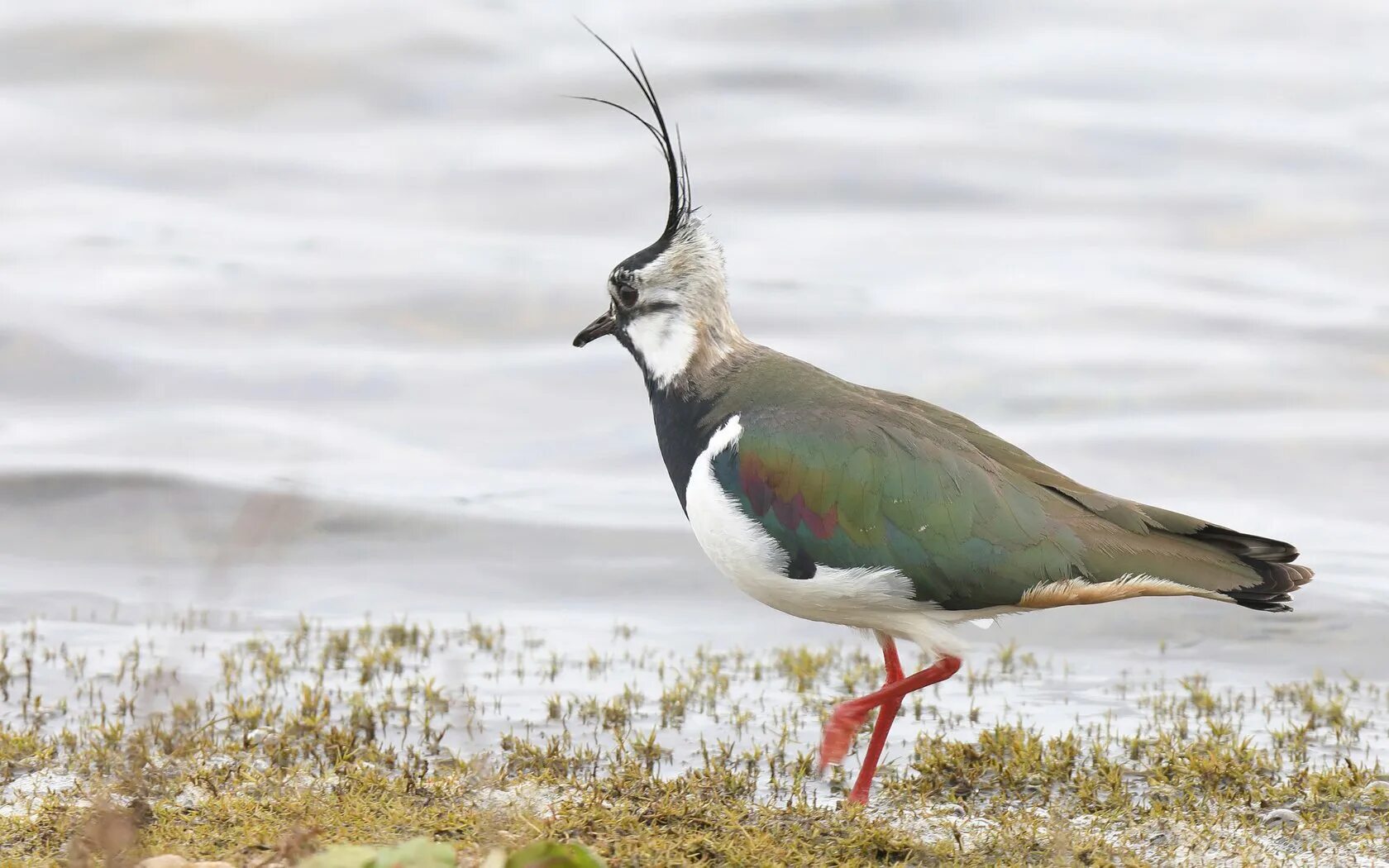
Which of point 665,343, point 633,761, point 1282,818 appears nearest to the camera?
point 1282,818

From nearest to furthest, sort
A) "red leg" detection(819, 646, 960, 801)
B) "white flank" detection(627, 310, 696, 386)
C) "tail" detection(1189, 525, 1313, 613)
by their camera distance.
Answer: "red leg" detection(819, 646, 960, 801), "tail" detection(1189, 525, 1313, 613), "white flank" detection(627, 310, 696, 386)

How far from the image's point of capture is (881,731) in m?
6.34

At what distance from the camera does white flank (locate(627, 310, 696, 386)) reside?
6656 millimetres

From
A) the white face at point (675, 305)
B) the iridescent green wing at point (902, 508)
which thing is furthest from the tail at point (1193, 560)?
the white face at point (675, 305)

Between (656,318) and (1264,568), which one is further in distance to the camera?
(656,318)

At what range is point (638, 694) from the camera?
26.0 ft

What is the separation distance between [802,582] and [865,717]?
0.57 metres

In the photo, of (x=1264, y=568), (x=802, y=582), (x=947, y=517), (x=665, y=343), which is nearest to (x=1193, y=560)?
(x=1264, y=568)

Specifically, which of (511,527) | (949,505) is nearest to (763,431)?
(949,505)

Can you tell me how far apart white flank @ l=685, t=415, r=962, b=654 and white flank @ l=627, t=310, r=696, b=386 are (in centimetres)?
52

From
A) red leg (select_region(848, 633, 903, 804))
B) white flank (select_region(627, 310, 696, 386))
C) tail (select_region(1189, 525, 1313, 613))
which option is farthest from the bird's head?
tail (select_region(1189, 525, 1313, 613))

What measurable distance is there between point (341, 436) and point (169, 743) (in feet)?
27.2

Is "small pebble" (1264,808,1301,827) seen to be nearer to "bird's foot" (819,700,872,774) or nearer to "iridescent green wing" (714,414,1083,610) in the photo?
"iridescent green wing" (714,414,1083,610)

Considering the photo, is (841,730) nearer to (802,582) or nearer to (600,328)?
(802,582)
